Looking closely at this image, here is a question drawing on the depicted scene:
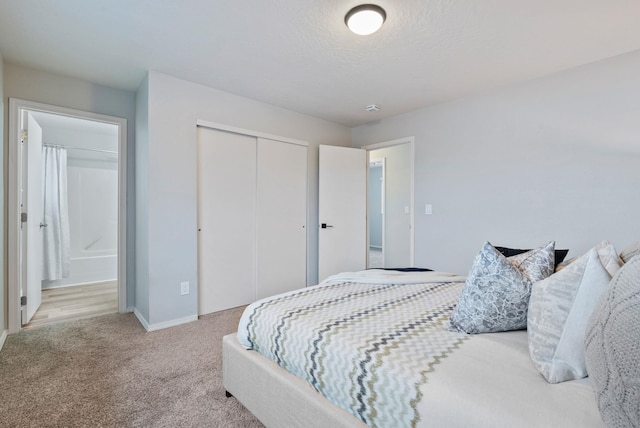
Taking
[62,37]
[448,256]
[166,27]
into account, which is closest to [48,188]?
[62,37]

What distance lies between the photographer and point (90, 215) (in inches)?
182

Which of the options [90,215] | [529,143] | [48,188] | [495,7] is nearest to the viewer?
[495,7]

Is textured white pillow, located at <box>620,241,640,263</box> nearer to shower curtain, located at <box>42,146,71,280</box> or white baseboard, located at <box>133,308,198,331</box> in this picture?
white baseboard, located at <box>133,308,198,331</box>

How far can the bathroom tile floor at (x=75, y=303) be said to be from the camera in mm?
3062

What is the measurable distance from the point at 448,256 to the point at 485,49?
6.82 ft

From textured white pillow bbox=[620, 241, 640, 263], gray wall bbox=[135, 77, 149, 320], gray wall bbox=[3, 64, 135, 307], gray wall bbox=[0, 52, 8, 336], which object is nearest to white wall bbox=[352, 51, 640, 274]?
textured white pillow bbox=[620, 241, 640, 263]

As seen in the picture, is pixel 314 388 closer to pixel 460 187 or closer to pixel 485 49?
pixel 485 49

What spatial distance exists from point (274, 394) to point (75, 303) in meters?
3.42

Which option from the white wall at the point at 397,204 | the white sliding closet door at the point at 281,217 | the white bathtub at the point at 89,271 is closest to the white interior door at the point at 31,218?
the white bathtub at the point at 89,271

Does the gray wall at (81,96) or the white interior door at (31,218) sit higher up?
the gray wall at (81,96)

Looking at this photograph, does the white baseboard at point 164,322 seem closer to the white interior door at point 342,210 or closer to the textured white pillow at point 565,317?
the white interior door at point 342,210

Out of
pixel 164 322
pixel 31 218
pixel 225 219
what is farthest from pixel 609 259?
pixel 31 218

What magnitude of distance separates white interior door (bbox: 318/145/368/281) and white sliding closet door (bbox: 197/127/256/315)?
95 cm

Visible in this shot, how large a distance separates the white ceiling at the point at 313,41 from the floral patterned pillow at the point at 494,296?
1.58 meters
